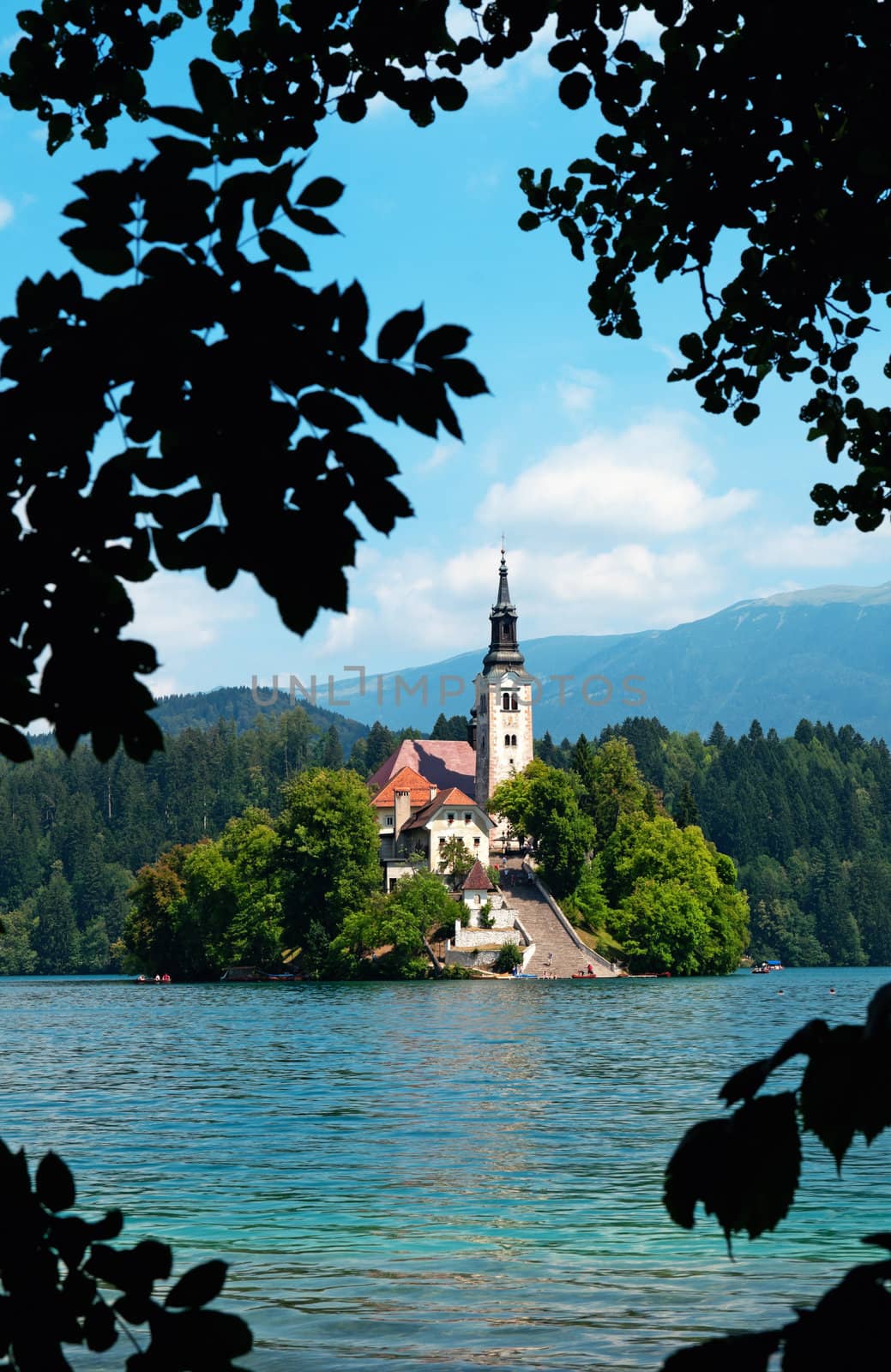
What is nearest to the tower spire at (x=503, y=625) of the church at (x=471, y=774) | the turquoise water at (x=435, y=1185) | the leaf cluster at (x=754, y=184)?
the church at (x=471, y=774)

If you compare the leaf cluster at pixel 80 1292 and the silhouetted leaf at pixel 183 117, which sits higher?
the silhouetted leaf at pixel 183 117

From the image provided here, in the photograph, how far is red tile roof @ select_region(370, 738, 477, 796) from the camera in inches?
5389

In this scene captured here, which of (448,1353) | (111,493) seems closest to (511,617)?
(448,1353)

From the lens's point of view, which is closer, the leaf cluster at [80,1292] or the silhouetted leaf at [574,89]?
the leaf cluster at [80,1292]

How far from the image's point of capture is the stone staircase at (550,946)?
330ft

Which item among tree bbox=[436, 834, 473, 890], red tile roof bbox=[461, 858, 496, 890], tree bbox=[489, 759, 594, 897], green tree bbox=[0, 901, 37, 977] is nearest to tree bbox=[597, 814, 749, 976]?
tree bbox=[489, 759, 594, 897]

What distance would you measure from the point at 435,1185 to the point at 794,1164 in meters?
17.6

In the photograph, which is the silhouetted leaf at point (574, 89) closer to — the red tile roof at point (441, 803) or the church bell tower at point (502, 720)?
the red tile roof at point (441, 803)

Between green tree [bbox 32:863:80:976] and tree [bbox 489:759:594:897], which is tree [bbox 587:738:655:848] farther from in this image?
Answer: green tree [bbox 32:863:80:976]

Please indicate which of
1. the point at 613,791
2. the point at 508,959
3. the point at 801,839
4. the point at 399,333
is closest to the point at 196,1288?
the point at 399,333

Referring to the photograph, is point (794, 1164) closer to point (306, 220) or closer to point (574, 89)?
point (306, 220)

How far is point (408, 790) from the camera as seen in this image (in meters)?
127

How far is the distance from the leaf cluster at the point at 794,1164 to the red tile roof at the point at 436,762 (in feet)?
436

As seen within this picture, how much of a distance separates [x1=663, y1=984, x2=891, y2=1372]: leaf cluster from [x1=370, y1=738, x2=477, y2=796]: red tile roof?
133 metres
